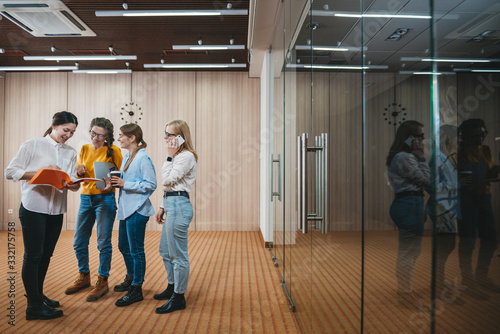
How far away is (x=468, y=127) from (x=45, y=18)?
5276 mm

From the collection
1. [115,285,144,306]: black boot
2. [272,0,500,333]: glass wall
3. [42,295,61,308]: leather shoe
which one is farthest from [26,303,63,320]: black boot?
[272,0,500,333]: glass wall

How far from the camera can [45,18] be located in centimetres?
430

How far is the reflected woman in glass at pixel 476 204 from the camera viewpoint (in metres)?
0.52

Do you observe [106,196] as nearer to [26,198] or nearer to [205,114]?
[26,198]

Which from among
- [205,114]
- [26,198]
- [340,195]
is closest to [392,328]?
[340,195]

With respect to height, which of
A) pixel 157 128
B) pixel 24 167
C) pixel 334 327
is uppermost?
pixel 157 128

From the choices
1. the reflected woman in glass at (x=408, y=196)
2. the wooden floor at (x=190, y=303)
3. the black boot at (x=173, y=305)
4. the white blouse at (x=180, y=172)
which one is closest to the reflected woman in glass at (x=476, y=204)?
Result: the reflected woman in glass at (x=408, y=196)

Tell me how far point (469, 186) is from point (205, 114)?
616 cm

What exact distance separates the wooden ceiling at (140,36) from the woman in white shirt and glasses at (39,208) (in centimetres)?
232

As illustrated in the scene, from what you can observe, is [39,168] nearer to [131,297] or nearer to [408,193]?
[131,297]

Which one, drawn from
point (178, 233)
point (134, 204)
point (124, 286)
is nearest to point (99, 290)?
point (124, 286)

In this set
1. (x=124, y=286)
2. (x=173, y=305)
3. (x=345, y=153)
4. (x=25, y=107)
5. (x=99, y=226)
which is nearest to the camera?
(x=345, y=153)

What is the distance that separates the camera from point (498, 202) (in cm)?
50

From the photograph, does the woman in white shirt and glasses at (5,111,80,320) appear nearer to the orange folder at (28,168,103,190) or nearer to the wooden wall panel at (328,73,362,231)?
the orange folder at (28,168,103,190)
